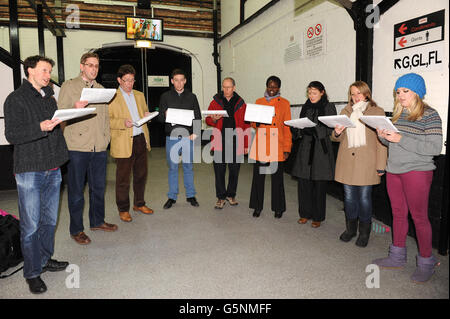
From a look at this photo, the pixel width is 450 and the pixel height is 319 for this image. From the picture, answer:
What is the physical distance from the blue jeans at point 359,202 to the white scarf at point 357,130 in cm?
39

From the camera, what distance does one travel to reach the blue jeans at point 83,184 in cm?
289

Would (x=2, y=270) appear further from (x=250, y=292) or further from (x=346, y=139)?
(x=346, y=139)

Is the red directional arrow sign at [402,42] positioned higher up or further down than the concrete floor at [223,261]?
higher up

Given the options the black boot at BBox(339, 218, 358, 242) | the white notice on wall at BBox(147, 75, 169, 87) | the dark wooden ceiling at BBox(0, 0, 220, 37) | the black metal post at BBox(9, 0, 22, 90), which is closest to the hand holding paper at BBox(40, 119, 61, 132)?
the black boot at BBox(339, 218, 358, 242)

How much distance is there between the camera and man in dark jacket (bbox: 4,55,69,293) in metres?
2.01

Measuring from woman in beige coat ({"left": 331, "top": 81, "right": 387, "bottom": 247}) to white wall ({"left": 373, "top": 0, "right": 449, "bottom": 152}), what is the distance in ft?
1.85

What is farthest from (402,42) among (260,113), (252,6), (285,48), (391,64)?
Result: (252,6)

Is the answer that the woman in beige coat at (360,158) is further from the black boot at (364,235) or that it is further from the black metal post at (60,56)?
the black metal post at (60,56)

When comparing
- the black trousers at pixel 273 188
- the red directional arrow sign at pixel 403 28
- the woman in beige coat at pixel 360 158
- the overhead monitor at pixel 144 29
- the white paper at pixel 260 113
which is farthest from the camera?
the overhead monitor at pixel 144 29

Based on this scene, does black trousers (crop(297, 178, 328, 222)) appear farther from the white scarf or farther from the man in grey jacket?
the man in grey jacket

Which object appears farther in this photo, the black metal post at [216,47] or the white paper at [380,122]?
the black metal post at [216,47]

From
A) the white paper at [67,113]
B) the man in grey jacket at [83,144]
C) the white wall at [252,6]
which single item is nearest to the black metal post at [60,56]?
the white wall at [252,6]

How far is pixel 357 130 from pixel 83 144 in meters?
2.34
